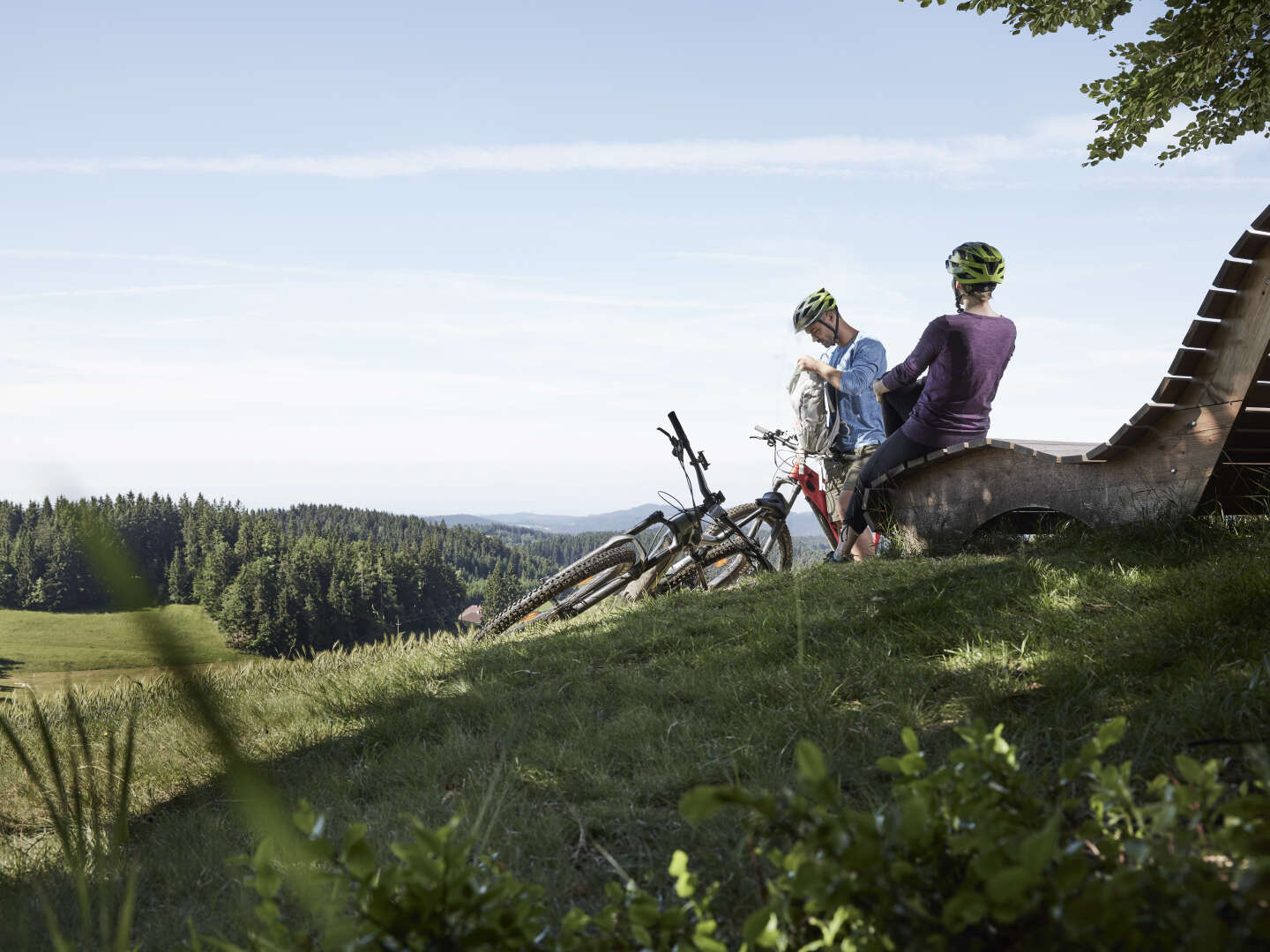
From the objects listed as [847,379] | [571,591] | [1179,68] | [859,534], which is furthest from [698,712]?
[1179,68]

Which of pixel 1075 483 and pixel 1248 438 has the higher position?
pixel 1248 438

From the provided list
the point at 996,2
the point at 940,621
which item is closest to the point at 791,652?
the point at 940,621

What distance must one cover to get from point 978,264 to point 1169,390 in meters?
1.84

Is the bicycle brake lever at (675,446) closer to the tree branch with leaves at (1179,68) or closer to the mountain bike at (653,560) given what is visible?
the mountain bike at (653,560)

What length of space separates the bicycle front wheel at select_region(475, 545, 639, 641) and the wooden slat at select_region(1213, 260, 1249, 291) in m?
4.61

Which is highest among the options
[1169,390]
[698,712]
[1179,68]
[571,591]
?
[1179,68]

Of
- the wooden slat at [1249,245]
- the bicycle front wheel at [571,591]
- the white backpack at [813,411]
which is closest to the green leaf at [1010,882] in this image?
the wooden slat at [1249,245]

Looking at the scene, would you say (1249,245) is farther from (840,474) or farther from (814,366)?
(840,474)

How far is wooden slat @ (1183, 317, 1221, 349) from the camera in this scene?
5066mm

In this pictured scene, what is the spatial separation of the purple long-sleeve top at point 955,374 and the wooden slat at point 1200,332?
5.51 ft

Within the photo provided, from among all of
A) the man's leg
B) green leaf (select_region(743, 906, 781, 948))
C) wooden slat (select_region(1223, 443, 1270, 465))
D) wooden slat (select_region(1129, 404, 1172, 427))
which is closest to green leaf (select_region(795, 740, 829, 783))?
green leaf (select_region(743, 906, 781, 948))

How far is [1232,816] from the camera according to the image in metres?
1.17

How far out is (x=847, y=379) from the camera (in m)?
7.94

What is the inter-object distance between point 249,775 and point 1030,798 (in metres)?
1.20
